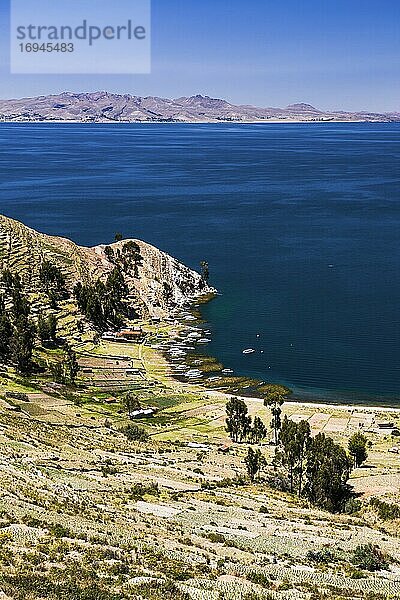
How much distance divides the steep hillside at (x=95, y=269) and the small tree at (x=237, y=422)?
4267 centimetres

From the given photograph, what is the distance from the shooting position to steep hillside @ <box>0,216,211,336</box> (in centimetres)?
10112

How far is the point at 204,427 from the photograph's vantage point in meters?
61.8

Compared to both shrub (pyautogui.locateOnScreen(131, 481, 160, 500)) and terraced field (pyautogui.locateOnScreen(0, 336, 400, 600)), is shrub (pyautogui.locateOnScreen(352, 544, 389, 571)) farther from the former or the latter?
shrub (pyautogui.locateOnScreen(131, 481, 160, 500))

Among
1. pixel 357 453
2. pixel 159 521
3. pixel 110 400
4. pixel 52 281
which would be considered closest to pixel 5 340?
pixel 110 400

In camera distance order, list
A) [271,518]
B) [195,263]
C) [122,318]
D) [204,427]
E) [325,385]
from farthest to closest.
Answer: [195,263] → [122,318] → [325,385] → [204,427] → [271,518]

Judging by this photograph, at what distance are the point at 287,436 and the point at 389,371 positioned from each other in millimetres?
34447

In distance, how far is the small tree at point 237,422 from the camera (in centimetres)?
5797

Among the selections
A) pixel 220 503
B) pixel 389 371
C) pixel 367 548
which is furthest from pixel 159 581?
pixel 389 371

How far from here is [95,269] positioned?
4304 inches

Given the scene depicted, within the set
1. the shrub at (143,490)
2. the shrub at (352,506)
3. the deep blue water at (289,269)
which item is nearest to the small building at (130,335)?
the deep blue water at (289,269)


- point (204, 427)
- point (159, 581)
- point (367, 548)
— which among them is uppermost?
point (159, 581)

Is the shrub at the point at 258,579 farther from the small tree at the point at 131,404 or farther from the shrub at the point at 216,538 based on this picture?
the small tree at the point at 131,404

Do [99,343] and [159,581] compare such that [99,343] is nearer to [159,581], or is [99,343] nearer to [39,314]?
[39,314]

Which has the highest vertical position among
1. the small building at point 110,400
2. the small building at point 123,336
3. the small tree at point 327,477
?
the small building at point 123,336
